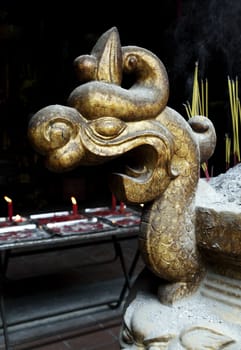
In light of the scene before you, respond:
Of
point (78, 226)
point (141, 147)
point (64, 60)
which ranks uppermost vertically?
point (64, 60)

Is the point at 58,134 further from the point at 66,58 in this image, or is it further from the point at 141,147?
the point at 66,58

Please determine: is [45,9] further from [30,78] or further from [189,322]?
[189,322]

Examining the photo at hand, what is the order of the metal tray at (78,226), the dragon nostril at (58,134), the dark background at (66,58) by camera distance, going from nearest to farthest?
the dragon nostril at (58,134)
the metal tray at (78,226)
the dark background at (66,58)

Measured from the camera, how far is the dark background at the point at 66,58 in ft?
12.4

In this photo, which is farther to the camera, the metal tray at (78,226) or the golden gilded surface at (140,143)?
the metal tray at (78,226)

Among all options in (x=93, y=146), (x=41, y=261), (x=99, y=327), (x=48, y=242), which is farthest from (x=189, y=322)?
(x=41, y=261)

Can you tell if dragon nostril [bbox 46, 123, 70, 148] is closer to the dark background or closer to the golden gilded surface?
the golden gilded surface

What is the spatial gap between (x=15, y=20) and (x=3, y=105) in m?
0.98

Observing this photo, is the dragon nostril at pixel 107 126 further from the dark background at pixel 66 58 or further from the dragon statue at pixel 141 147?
the dark background at pixel 66 58

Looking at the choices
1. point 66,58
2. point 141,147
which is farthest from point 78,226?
point 66,58

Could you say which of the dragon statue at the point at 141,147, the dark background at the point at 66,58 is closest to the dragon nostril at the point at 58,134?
the dragon statue at the point at 141,147

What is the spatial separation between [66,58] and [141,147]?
486 cm

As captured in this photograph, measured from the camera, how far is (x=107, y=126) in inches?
32.0

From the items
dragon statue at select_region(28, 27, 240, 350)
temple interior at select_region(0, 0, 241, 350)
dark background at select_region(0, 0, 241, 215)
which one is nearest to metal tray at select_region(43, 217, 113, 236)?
dark background at select_region(0, 0, 241, 215)
